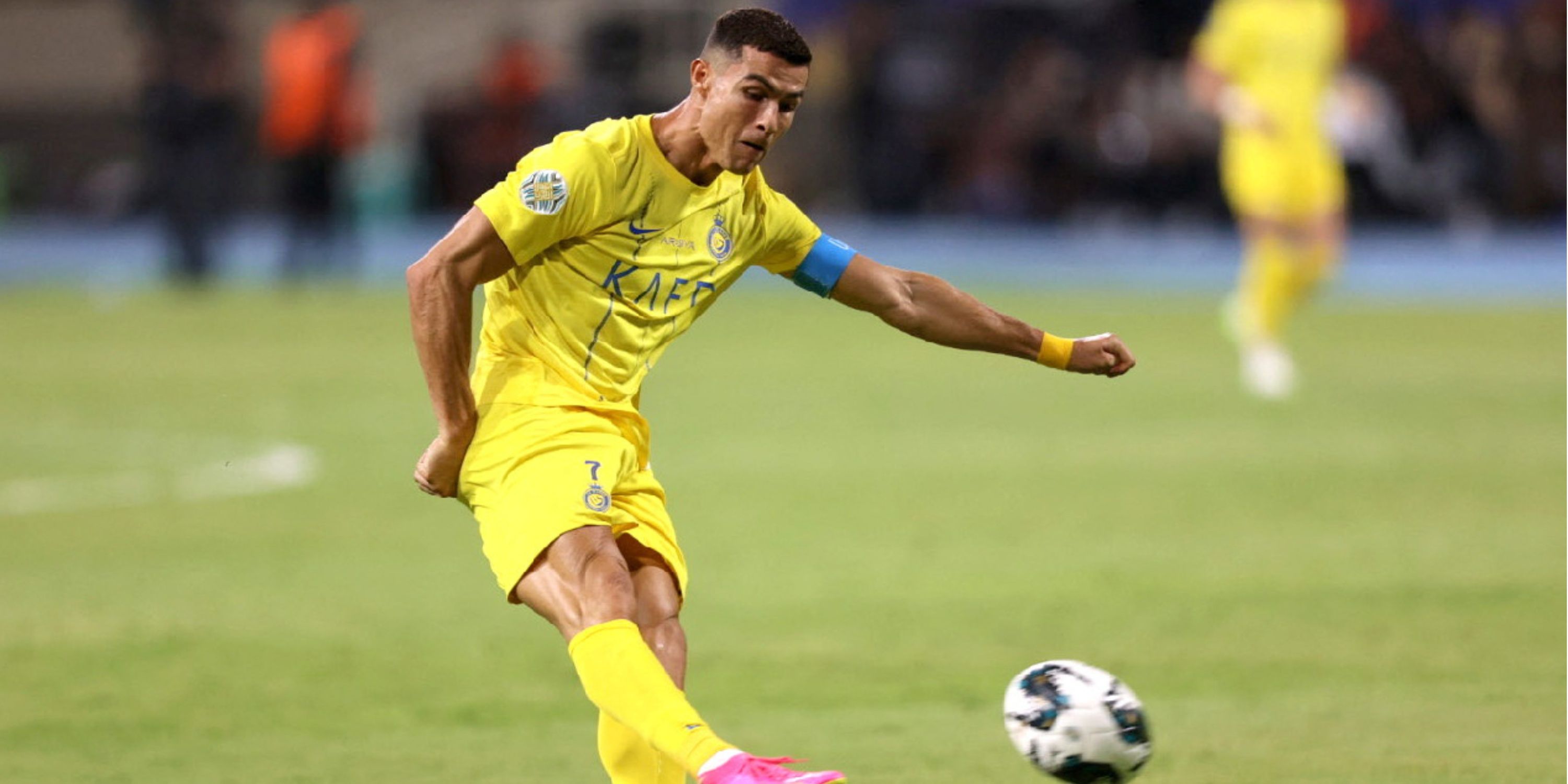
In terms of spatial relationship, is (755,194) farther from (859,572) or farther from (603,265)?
(859,572)

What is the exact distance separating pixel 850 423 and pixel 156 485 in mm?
4600

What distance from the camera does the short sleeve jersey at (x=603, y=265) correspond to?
5492 millimetres

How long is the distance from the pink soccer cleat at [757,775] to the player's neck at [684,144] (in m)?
1.58

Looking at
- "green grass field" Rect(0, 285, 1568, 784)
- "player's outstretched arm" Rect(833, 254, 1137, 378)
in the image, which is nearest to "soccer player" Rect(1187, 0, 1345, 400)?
"green grass field" Rect(0, 285, 1568, 784)

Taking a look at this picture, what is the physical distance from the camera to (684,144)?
5641 millimetres

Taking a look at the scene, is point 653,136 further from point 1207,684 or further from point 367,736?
point 1207,684

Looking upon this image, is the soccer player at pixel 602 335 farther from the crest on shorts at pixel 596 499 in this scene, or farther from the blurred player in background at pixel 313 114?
the blurred player in background at pixel 313 114

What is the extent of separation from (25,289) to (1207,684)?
20444 mm

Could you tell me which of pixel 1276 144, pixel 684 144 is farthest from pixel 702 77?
pixel 1276 144

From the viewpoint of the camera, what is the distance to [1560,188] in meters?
25.5

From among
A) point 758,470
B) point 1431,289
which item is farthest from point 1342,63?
point 758,470

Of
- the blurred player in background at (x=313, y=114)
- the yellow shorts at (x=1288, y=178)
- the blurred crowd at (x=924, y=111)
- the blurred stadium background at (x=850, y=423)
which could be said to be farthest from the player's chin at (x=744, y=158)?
the blurred player in background at (x=313, y=114)

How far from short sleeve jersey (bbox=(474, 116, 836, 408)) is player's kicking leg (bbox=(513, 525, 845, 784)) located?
19.0 inches

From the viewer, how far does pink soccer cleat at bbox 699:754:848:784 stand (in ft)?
15.7
